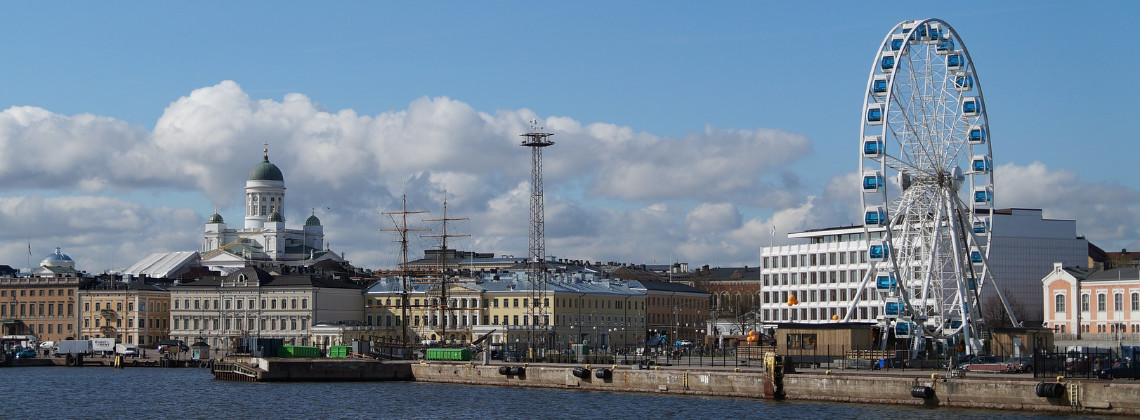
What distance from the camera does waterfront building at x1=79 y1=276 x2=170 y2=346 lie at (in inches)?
7072

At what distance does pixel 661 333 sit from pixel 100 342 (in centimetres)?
6127

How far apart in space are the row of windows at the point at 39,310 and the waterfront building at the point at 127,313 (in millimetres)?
3150

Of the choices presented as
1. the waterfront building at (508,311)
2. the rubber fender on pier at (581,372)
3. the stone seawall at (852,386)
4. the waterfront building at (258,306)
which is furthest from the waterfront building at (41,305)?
the rubber fender on pier at (581,372)

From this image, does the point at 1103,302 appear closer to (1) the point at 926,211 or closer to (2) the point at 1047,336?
(2) the point at 1047,336

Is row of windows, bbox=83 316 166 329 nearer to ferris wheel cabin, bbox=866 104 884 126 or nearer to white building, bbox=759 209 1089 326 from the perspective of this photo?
white building, bbox=759 209 1089 326

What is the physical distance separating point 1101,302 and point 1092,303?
973mm

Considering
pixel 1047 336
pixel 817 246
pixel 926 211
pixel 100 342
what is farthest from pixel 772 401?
pixel 100 342

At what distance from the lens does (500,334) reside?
15888 centimetres

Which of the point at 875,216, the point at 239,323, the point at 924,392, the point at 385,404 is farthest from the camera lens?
the point at 239,323

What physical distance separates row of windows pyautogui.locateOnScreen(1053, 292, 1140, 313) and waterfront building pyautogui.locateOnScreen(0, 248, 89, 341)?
110m

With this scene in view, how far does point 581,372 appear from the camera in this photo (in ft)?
294

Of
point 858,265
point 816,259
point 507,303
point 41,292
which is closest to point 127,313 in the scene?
point 41,292

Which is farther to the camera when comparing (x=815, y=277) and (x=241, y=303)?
(x=241, y=303)

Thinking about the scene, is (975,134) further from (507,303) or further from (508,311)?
(508,311)
